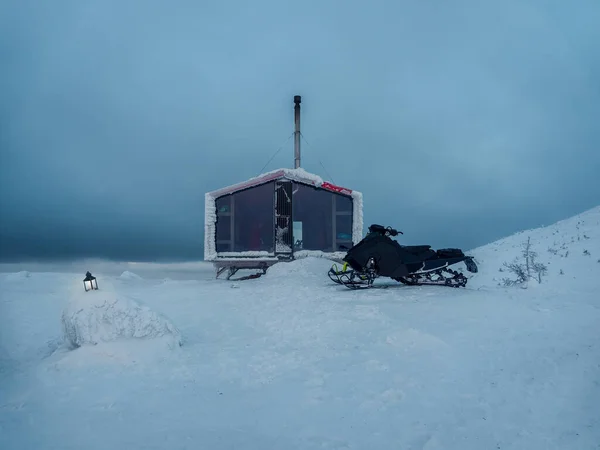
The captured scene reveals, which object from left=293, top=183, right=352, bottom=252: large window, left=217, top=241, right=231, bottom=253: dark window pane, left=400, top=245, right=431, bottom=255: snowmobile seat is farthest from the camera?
left=293, top=183, right=352, bottom=252: large window

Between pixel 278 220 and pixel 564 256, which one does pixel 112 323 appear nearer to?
pixel 278 220

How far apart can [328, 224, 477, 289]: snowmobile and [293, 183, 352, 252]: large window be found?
744cm

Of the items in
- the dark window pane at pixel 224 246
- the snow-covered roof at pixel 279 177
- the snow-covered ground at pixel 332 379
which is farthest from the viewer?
the dark window pane at pixel 224 246

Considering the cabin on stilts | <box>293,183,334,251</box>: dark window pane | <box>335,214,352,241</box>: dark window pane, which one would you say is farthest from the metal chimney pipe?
<box>335,214,352,241</box>: dark window pane

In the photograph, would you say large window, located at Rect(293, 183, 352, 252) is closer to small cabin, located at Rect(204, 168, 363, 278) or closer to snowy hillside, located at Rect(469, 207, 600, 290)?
small cabin, located at Rect(204, 168, 363, 278)

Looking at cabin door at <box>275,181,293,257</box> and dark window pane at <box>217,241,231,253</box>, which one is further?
dark window pane at <box>217,241,231,253</box>

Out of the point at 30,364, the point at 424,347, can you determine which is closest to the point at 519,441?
the point at 424,347

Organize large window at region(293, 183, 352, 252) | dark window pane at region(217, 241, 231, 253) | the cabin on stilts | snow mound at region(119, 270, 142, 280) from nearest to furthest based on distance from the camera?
1. the cabin on stilts
2. dark window pane at region(217, 241, 231, 253)
3. large window at region(293, 183, 352, 252)
4. snow mound at region(119, 270, 142, 280)

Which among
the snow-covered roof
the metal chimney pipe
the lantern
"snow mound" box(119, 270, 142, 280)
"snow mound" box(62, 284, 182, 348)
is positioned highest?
the metal chimney pipe

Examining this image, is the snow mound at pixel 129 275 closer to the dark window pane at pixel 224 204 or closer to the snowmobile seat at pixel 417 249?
the dark window pane at pixel 224 204

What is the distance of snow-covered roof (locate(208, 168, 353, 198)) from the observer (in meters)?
18.1

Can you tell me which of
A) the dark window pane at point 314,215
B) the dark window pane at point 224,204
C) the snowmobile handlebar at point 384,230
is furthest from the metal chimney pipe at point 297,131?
the snowmobile handlebar at point 384,230

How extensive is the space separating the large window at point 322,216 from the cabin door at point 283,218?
0.58 m

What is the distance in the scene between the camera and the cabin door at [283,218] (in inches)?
707
